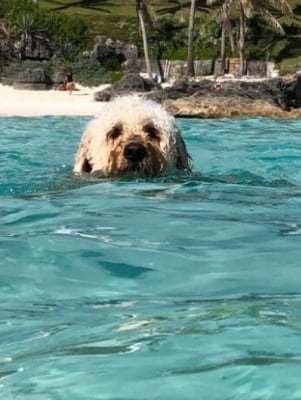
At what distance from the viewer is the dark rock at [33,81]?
43156mm

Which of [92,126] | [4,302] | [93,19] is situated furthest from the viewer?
[93,19]

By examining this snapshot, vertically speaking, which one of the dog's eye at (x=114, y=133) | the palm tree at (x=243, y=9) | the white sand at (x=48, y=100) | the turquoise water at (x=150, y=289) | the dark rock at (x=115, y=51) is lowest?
the white sand at (x=48, y=100)

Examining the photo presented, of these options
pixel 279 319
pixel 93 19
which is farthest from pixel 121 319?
pixel 93 19

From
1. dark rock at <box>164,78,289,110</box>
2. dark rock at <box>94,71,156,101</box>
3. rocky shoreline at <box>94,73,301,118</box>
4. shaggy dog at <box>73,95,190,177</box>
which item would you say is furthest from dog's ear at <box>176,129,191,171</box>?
dark rock at <box>94,71,156,101</box>

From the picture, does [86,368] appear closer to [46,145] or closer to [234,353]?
[234,353]

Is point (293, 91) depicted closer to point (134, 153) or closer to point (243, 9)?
point (134, 153)

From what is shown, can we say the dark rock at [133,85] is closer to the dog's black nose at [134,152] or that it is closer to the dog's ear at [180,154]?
the dog's ear at [180,154]

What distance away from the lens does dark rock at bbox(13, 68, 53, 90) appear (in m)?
43.2

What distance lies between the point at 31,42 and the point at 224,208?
48.5 meters

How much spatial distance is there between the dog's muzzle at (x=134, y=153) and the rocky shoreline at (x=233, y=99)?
1392 centimetres

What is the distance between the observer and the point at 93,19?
65250 millimetres

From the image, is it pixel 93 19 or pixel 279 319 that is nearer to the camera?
pixel 279 319

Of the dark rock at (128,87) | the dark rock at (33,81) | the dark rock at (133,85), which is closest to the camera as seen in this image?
the dark rock at (128,87)

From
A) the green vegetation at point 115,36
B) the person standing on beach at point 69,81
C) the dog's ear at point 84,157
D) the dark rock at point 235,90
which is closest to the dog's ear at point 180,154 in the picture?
the dog's ear at point 84,157
